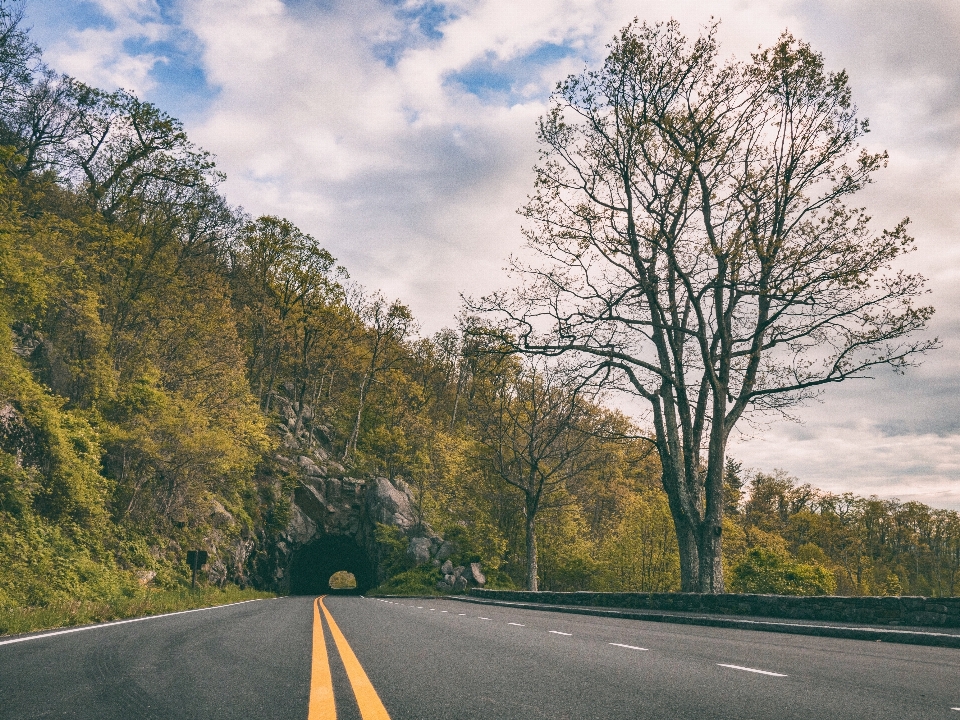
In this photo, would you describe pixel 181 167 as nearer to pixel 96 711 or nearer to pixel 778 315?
pixel 778 315

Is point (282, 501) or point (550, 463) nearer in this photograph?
point (282, 501)

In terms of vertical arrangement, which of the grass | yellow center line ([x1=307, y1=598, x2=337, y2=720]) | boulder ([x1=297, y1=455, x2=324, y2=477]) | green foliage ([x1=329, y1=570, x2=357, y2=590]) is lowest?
green foliage ([x1=329, y1=570, x2=357, y2=590])

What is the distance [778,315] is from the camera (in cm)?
2009

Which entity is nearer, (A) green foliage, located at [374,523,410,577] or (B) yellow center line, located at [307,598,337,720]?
(B) yellow center line, located at [307,598,337,720]

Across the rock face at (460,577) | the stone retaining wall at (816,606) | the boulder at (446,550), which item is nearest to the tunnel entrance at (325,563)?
the boulder at (446,550)

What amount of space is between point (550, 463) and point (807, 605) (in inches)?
1630

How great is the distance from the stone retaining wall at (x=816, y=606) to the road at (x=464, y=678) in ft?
8.66

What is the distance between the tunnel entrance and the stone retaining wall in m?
34.8

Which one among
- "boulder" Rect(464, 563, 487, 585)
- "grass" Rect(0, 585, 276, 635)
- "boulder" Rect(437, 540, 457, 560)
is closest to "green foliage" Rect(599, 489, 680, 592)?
"boulder" Rect(464, 563, 487, 585)

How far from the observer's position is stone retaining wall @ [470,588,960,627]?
446 inches

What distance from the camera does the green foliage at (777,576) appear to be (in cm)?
3875

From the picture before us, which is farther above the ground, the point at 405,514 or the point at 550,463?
the point at 550,463

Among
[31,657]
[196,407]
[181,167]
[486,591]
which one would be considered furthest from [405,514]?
[31,657]

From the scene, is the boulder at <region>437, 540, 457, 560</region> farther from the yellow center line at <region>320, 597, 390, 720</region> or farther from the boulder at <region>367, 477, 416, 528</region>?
the yellow center line at <region>320, 597, 390, 720</region>
